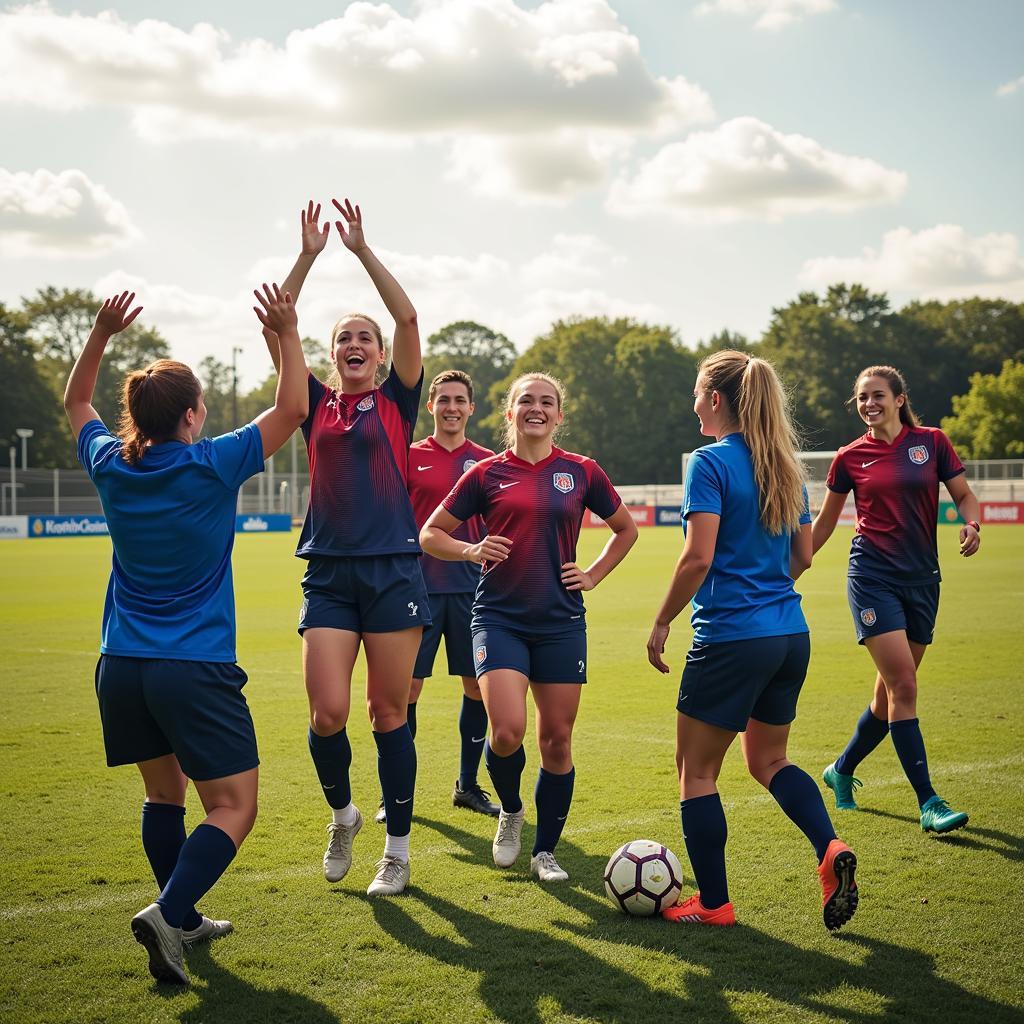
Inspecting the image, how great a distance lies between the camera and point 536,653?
5.30 metres

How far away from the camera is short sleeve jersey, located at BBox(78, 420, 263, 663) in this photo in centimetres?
405

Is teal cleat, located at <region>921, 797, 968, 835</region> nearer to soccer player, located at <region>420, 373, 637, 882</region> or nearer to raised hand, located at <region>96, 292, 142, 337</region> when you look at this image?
soccer player, located at <region>420, 373, 637, 882</region>

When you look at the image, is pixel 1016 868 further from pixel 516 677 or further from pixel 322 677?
pixel 322 677

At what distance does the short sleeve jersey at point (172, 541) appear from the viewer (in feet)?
13.3

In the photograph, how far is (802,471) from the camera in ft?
14.9

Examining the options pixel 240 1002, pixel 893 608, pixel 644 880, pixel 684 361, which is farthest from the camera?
pixel 684 361

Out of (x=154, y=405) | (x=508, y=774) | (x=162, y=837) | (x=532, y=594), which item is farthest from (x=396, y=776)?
(x=154, y=405)

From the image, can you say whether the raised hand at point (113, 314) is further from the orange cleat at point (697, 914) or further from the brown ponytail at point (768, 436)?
the orange cleat at point (697, 914)

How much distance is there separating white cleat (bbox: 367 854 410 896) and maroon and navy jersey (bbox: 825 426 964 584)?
316 centimetres

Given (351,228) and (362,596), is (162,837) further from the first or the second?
(351,228)

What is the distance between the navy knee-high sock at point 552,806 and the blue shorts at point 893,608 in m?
2.07

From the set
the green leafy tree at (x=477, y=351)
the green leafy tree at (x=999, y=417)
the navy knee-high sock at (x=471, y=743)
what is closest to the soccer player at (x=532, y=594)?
the navy knee-high sock at (x=471, y=743)

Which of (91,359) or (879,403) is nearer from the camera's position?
(91,359)

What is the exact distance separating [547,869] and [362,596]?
1538mm
